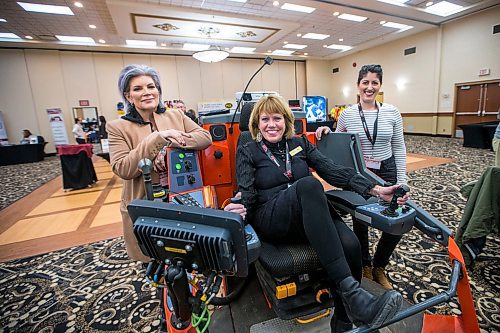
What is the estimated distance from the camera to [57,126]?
10352mm

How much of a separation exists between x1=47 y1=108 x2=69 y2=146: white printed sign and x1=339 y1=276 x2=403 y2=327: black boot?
493 inches

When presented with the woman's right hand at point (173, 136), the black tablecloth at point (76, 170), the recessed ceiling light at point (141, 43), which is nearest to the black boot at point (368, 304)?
the woman's right hand at point (173, 136)

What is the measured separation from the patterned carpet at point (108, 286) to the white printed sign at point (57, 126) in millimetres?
10064

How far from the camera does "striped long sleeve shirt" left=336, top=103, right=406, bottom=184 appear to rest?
1.77m

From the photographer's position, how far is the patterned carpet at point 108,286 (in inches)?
61.6

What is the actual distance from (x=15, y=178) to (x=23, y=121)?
558 cm

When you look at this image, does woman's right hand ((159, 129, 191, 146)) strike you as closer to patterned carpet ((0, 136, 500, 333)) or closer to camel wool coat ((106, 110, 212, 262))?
camel wool coat ((106, 110, 212, 262))

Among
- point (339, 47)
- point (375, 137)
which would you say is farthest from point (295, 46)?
point (375, 137)

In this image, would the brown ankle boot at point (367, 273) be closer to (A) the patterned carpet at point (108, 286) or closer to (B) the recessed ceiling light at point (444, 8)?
(A) the patterned carpet at point (108, 286)

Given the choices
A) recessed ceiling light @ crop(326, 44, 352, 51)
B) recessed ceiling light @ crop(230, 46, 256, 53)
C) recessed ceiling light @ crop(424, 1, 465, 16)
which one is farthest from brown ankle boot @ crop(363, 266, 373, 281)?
recessed ceiling light @ crop(326, 44, 352, 51)

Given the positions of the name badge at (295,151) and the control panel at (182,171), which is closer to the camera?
the control panel at (182,171)

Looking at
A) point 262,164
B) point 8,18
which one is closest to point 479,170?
point 262,164

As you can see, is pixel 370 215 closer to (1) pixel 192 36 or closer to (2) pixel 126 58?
(1) pixel 192 36

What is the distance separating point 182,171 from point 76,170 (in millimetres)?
4639
